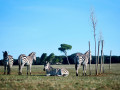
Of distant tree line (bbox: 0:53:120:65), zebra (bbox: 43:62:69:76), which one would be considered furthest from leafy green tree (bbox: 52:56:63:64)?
zebra (bbox: 43:62:69:76)

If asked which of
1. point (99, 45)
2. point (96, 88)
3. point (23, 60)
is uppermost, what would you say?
point (99, 45)

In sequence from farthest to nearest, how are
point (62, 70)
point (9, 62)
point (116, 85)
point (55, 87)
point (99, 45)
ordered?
point (99, 45)
point (9, 62)
point (62, 70)
point (116, 85)
point (55, 87)

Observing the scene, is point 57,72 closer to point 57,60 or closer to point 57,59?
point 57,60

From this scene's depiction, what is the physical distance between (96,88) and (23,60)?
14130mm

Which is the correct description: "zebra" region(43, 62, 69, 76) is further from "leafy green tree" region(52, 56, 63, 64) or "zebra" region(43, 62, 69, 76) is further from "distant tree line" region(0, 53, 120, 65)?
"leafy green tree" region(52, 56, 63, 64)

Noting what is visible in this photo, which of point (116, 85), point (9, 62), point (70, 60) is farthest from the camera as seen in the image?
point (70, 60)

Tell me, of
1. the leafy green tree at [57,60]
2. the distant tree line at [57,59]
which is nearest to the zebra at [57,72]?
the distant tree line at [57,59]

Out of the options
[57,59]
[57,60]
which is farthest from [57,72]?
[57,59]

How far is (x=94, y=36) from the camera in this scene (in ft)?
94.2

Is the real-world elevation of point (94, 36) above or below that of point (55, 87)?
above

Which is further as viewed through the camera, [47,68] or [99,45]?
[99,45]

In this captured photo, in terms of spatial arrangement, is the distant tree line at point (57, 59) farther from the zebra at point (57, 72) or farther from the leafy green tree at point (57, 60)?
the zebra at point (57, 72)

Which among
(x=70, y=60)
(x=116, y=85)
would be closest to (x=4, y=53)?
(x=116, y=85)

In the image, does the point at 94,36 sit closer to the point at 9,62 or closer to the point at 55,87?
the point at 9,62
